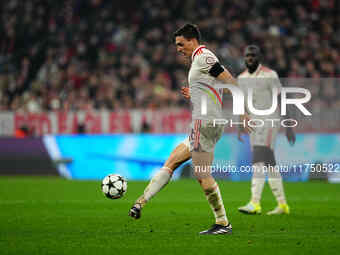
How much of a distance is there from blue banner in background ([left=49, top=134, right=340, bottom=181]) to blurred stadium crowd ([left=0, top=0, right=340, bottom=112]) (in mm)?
1543

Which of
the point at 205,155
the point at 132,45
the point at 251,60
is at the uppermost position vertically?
the point at 132,45

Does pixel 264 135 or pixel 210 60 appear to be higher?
pixel 210 60

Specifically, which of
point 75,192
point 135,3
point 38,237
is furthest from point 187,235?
point 135,3

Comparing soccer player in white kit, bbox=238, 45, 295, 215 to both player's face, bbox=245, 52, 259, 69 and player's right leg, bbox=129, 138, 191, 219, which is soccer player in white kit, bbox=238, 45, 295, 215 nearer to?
player's face, bbox=245, 52, 259, 69

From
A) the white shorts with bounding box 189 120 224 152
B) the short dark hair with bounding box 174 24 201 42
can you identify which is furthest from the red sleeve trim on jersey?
the white shorts with bounding box 189 120 224 152

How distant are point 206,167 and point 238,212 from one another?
9.25 feet

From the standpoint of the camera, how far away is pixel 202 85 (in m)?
7.61

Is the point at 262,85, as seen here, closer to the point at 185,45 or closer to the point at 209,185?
the point at 185,45

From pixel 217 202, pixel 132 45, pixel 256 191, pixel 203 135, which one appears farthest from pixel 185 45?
pixel 132 45

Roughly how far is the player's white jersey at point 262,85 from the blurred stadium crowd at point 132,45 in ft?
26.7

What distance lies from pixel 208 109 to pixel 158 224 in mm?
1879

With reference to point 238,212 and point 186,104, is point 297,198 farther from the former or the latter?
point 186,104

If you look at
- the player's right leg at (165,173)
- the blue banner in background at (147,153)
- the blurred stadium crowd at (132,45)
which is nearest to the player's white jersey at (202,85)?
the player's right leg at (165,173)

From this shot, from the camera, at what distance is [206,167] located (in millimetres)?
7590
